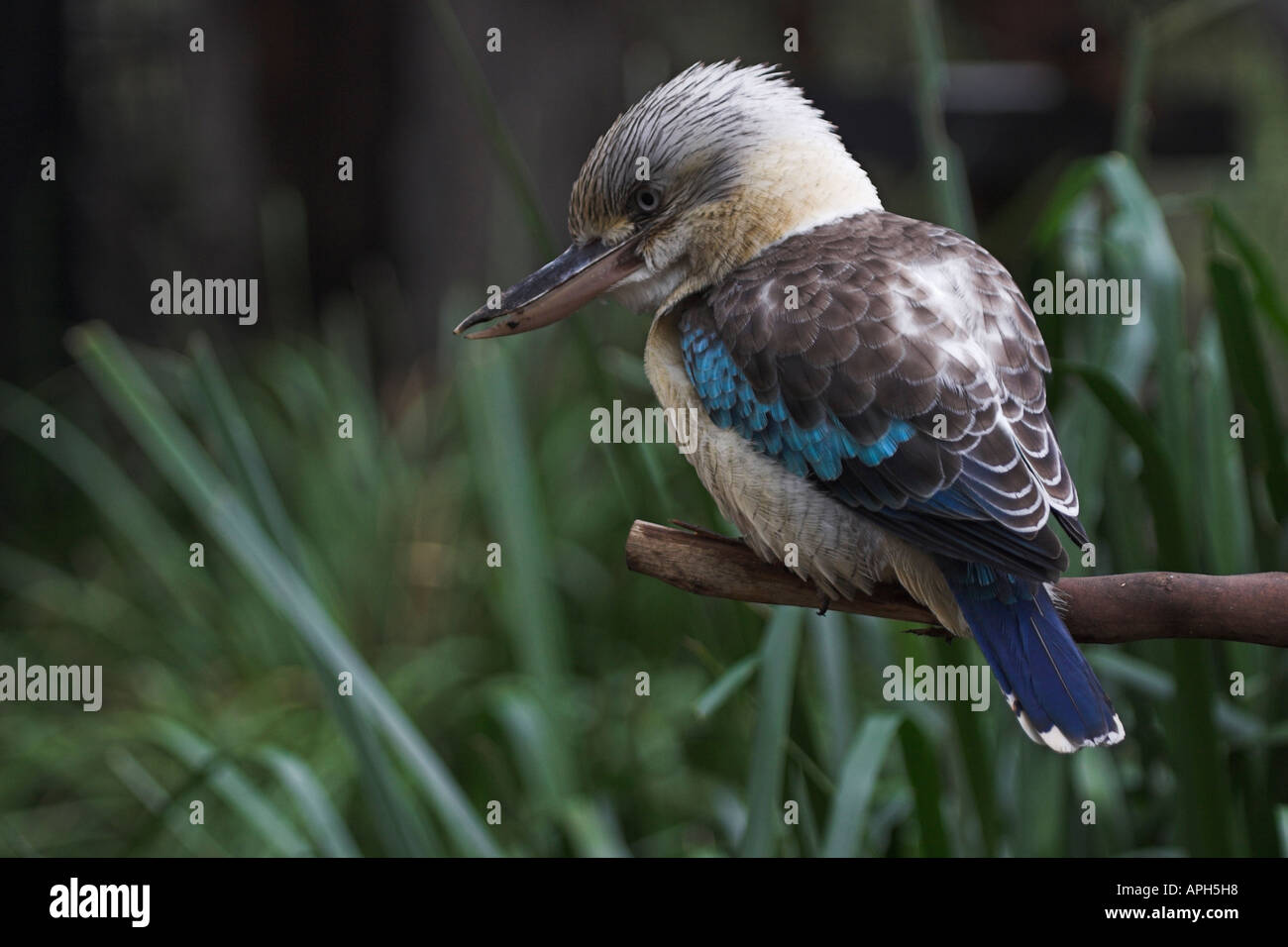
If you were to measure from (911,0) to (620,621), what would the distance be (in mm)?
1834

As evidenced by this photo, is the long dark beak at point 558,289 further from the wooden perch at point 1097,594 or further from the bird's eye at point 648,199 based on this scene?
the wooden perch at point 1097,594

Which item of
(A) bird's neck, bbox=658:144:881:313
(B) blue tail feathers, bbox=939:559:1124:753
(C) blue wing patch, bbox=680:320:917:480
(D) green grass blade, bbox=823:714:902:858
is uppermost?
(A) bird's neck, bbox=658:144:881:313

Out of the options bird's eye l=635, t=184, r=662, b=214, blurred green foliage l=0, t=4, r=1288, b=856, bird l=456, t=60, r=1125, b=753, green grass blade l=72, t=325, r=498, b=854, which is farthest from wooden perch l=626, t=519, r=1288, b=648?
green grass blade l=72, t=325, r=498, b=854

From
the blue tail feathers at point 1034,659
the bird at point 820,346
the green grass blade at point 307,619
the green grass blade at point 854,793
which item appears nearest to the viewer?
the blue tail feathers at point 1034,659

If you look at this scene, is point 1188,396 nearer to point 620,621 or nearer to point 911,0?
point 911,0

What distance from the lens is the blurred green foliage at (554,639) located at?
195cm

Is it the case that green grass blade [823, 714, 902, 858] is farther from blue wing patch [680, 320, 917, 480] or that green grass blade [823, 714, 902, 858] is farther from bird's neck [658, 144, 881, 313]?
bird's neck [658, 144, 881, 313]

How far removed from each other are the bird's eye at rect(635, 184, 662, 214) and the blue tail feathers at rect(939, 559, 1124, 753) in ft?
1.68

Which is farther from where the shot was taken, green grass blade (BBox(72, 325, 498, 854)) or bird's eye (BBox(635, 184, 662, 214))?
green grass blade (BBox(72, 325, 498, 854))

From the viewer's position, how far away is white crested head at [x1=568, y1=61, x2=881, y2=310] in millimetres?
1474

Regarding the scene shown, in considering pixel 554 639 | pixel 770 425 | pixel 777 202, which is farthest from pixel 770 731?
pixel 554 639

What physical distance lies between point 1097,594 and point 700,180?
623 millimetres

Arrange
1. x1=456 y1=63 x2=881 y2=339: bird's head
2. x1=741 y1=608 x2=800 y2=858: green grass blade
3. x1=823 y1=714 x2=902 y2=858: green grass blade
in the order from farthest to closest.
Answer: x1=823 y1=714 x2=902 y2=858: green grass blade → x1=741 y1=608 x2=800 y2=858: green grass blade → x1=456 y1=63 x2=881 y2=339: bird's head

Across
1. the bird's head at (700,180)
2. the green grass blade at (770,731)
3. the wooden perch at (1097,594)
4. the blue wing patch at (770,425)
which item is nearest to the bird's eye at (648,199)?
the bird's head at (700,180)
